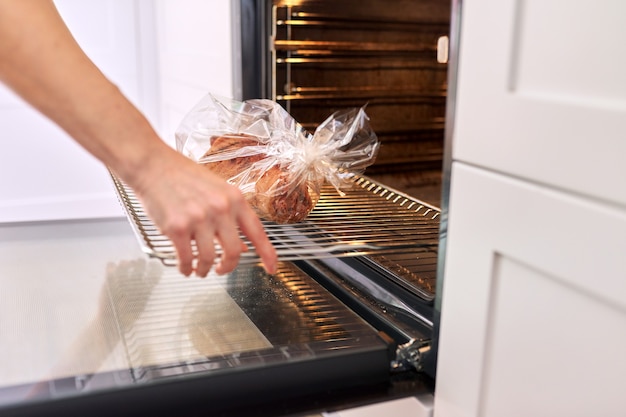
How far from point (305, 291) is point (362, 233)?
145 mm

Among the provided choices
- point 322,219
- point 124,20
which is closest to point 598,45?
point 322,219

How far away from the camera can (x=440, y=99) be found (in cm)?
144

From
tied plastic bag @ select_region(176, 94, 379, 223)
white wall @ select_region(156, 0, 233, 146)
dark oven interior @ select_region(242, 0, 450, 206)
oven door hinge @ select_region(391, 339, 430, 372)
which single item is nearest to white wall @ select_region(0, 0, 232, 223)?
white wall @ select_region(156, 0, 233, 146)

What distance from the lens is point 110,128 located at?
0.52m

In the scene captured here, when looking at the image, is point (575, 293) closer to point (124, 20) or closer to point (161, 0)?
point (161, 0)

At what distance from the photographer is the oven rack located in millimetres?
748

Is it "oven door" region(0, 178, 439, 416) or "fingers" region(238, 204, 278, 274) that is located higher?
"fingers" region(238, 204, 278, 274)

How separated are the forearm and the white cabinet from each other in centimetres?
32

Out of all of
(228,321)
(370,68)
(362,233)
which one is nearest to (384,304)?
(362,233)

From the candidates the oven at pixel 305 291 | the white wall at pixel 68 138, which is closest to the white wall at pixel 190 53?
the white wall at pixel 68 138

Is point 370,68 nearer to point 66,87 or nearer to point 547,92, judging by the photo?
point 547,92

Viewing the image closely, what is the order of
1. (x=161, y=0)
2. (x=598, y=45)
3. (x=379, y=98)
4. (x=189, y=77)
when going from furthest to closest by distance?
(x=161, y=0) → (x=189, y=77) → (x=379, y=98) → (x=598, y=45)

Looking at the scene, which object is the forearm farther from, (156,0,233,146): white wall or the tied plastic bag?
(156,0,233,146): white wall

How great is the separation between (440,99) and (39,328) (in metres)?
1.01
